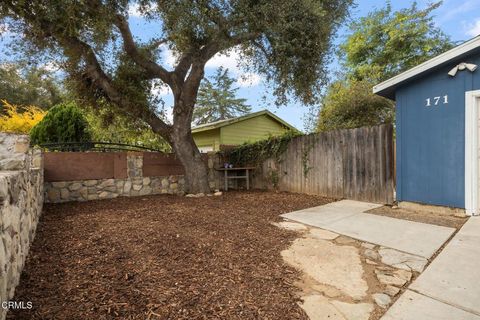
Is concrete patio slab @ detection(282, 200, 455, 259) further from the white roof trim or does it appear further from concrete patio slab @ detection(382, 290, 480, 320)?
the white roof trim

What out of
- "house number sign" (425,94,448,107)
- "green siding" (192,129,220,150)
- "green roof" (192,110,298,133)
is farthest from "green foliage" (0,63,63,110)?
"house number sign" (425,94,448,107)

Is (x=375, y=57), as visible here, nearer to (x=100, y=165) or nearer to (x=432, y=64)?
(x=432, y=64)

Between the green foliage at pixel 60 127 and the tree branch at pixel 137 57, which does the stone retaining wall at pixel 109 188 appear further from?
the green foliage at pixel 60 127

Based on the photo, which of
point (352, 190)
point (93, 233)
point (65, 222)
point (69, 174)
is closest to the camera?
point (93, 233)

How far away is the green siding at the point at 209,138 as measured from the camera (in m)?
11.5

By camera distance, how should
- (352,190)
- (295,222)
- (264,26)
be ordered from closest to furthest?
(295,222), (264,26), (352,190)

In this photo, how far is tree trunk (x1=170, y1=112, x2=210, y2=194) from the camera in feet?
20.2

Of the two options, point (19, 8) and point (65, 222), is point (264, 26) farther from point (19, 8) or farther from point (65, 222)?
point (65, 222)

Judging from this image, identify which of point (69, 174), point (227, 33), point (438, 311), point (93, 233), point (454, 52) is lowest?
point (438, 311)

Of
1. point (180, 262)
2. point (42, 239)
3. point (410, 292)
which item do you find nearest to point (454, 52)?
point (410, 292)

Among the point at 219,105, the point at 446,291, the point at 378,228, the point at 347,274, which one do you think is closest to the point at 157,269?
the point at 347,274

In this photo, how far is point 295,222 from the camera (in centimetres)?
400

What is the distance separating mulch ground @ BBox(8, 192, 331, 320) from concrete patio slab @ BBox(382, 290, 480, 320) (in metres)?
0.67

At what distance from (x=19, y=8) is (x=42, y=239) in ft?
13.2
